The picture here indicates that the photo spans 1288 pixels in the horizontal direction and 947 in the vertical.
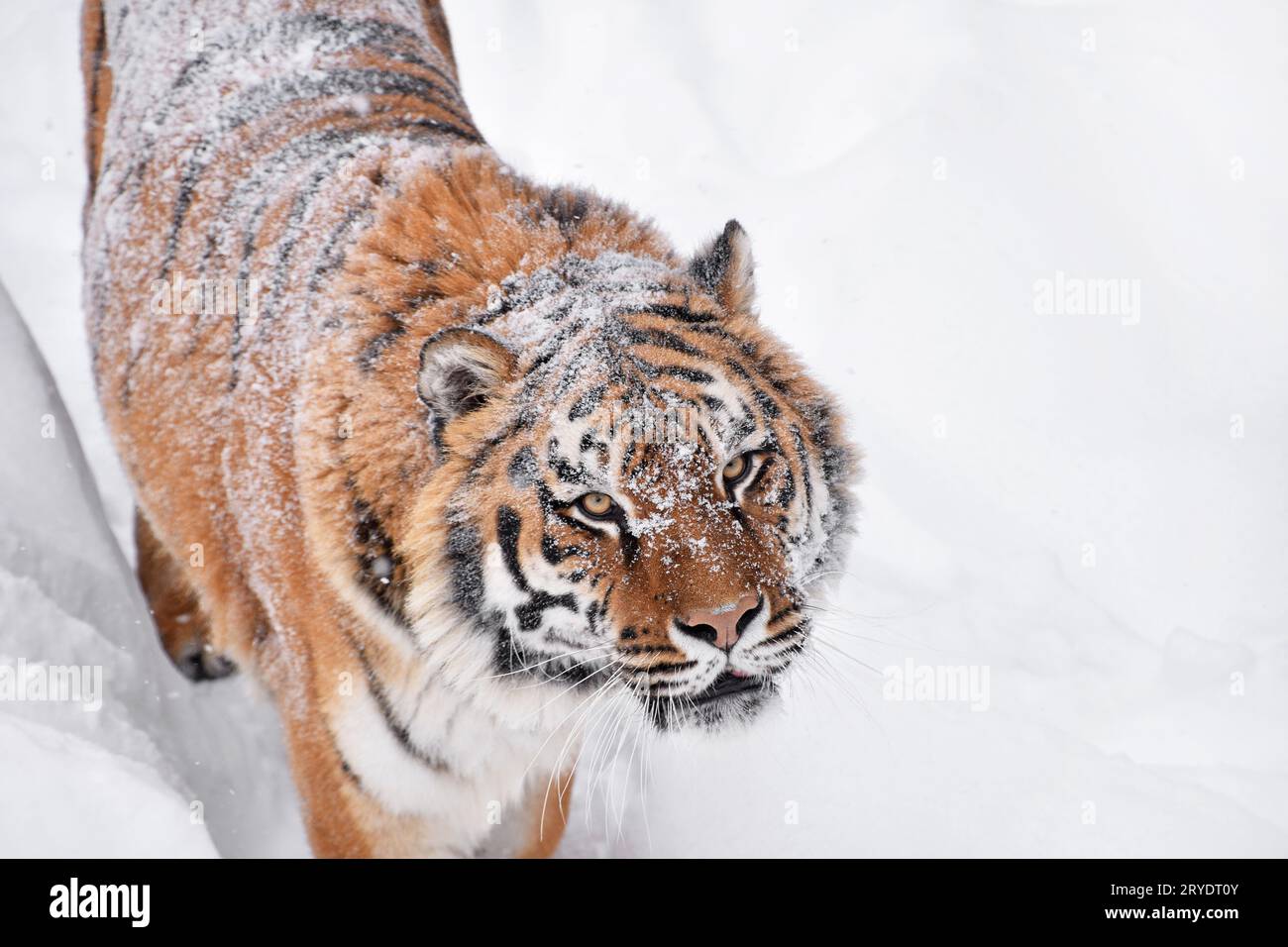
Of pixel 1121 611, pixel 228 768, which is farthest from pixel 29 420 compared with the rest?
pixel 1121 611

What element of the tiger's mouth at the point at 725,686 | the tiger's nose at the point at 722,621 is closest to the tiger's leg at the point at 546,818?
the tiger's mouth at the point at 725,686

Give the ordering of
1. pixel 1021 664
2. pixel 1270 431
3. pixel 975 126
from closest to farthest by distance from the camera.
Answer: pixel 1021 664
pixel 1270 431
pixel 975 126

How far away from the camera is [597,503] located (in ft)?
8.00

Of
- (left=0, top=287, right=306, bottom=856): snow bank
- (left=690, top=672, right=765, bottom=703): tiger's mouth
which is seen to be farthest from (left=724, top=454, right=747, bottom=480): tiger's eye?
(left=0, top=287, right=306, bottom=856): snow bank

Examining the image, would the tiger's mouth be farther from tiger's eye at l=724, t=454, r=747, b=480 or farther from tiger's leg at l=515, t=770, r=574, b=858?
tiger's leg at l=515, t=770, r=574, b=858

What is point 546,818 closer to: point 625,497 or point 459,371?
point 625,497

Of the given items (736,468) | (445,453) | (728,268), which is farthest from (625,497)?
(728,268)

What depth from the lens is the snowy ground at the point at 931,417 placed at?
3.52 meters

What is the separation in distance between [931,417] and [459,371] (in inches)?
124

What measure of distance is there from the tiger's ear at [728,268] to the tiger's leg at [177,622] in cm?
247

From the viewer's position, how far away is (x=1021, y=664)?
420 centimetres

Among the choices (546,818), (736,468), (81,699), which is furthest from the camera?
(546,818)
